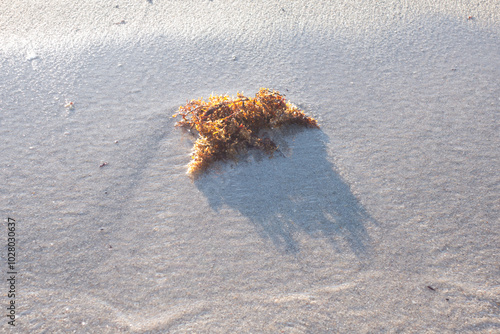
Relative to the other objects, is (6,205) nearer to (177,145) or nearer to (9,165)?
(9,165)

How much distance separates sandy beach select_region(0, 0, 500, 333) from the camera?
2.19 meters

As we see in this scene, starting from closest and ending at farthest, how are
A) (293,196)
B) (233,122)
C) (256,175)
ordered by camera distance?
(293,196) → (256,175) → (233,122)

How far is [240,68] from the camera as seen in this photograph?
3859 millimetres

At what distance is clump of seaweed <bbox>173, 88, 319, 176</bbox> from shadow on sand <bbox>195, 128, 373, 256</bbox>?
0.34 feet

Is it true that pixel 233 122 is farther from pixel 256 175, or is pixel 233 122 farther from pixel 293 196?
pixel 293 196

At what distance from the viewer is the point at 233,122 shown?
302 centimetres

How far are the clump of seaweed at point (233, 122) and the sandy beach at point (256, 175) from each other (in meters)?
0.11

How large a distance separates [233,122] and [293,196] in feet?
2.51

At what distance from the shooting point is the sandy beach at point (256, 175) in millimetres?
2191

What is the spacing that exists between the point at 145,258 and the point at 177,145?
107 cm

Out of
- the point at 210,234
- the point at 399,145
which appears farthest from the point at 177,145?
the point at 399,145

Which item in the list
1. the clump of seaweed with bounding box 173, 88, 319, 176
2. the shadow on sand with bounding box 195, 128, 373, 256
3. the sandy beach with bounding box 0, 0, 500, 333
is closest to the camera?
the sandy beach with bounding box 0, 0, 500, 333

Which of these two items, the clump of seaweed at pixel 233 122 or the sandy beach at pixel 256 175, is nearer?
the sandy beach at pixel 256 175

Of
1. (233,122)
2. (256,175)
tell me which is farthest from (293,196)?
(233,122)
